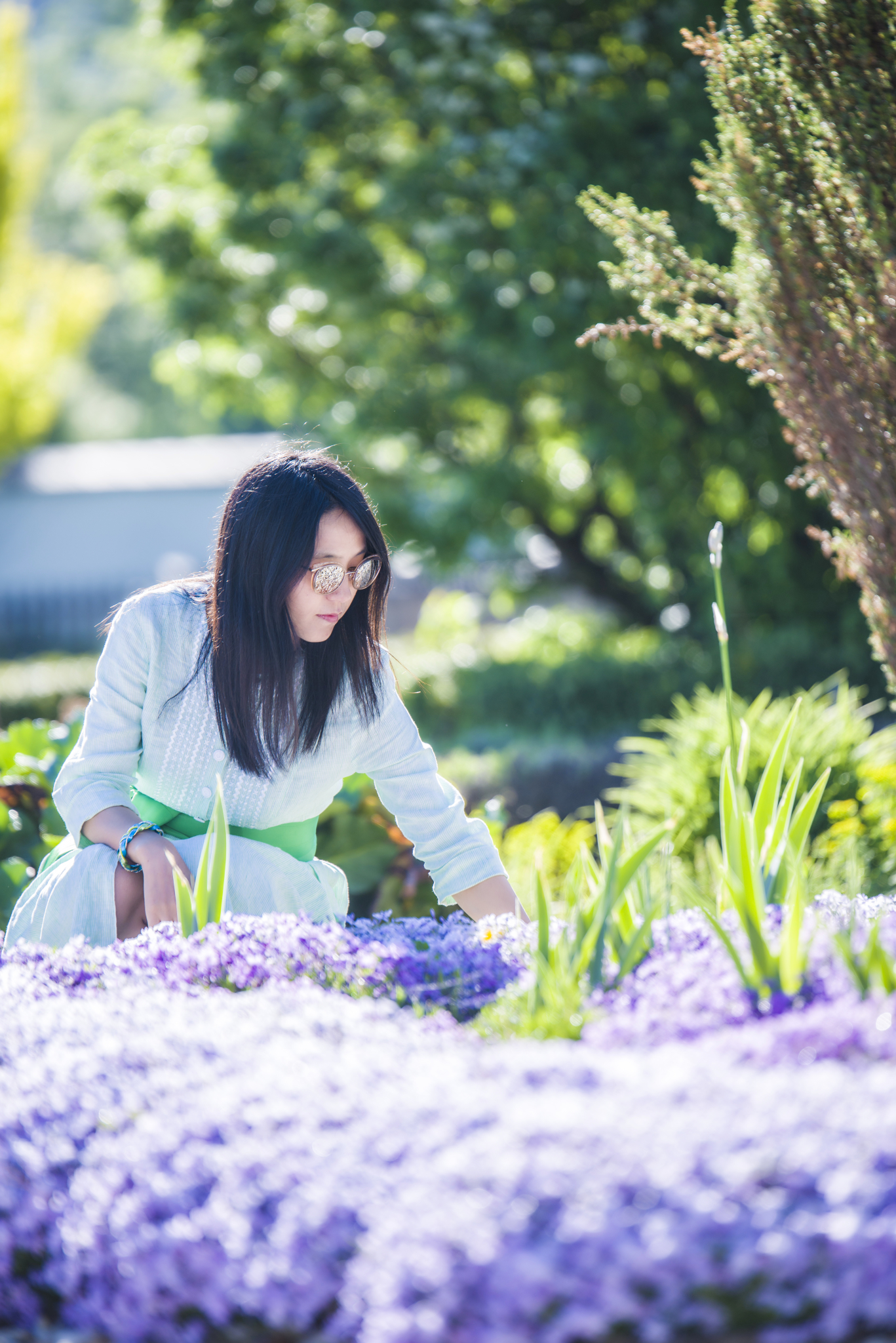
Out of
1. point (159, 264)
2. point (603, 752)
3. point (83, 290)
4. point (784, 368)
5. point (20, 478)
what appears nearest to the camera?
point (784, 368)

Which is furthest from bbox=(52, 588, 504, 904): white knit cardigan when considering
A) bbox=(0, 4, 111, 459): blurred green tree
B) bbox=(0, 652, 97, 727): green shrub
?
bbox=(0, 4, 111, 459): blurred green tree

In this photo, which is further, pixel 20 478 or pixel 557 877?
pixel 20 478

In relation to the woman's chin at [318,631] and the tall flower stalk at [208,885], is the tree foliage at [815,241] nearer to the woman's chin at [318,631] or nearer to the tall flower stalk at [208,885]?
the woman's chin at [318,631]

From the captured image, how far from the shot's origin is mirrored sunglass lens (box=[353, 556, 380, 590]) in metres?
2.35

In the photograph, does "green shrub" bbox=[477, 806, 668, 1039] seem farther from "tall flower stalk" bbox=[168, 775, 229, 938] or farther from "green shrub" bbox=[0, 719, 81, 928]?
"green shrub" bbox=[0, 719, 81, 928]

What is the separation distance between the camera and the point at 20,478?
2523 cm

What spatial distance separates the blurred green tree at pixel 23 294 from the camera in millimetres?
15219

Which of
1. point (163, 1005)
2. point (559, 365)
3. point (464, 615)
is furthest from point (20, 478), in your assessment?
point (163, 1005)

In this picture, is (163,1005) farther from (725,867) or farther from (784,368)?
(784,368)

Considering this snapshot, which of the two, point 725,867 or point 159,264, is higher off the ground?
point 159,264

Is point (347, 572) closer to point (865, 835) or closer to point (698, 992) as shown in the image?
point (698, 992)

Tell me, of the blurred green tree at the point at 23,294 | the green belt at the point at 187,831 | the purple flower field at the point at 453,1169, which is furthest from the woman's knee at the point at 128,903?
the blurred green tree at the point at 23,294

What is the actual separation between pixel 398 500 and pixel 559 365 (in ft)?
6.78

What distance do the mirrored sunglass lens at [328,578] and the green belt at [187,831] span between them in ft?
1.75
